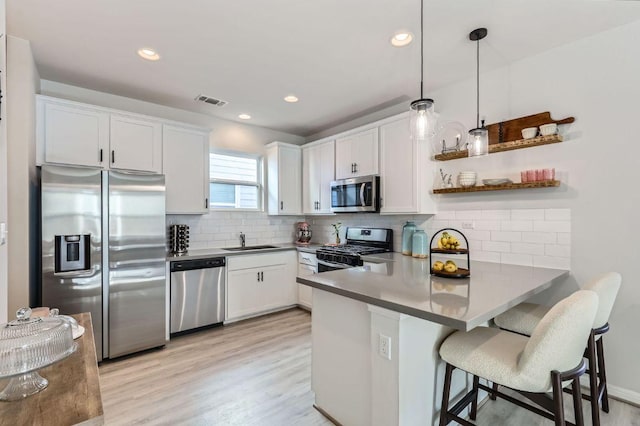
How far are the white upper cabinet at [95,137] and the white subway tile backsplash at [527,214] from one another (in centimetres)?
370

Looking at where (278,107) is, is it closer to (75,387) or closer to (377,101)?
(377,101)

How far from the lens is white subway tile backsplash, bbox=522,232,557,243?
2.49m

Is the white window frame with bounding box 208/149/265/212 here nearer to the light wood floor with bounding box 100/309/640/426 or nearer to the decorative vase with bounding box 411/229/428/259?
the light wood floor with bounding box 100/309/640/426

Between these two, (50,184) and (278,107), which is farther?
(278,107)

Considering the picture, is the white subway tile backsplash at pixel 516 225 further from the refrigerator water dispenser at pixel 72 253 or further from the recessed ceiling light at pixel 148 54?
the refrigerator water dispenser at pixel 72 253

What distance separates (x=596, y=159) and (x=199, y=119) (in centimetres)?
423

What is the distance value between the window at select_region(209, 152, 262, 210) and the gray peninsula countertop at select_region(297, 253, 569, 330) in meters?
2.65

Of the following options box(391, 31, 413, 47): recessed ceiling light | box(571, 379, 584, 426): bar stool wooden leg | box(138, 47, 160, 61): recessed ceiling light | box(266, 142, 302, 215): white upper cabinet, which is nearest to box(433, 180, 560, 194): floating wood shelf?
box(391, 31, 413, 47): recessed ceiling light

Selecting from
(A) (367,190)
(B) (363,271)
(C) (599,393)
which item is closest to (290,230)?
(A) (367,190)

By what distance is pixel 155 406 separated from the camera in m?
2.15

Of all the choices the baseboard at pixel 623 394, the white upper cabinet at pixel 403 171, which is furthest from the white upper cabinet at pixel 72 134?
the baseboard at pixel 623 394

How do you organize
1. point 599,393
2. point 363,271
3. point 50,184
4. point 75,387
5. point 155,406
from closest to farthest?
point 75,387 → point 599,393 → point 155,406 → point 363,271 → point 50,184

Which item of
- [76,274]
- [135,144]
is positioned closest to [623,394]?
Answer: [76,274]

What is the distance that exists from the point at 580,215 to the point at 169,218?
419cm
